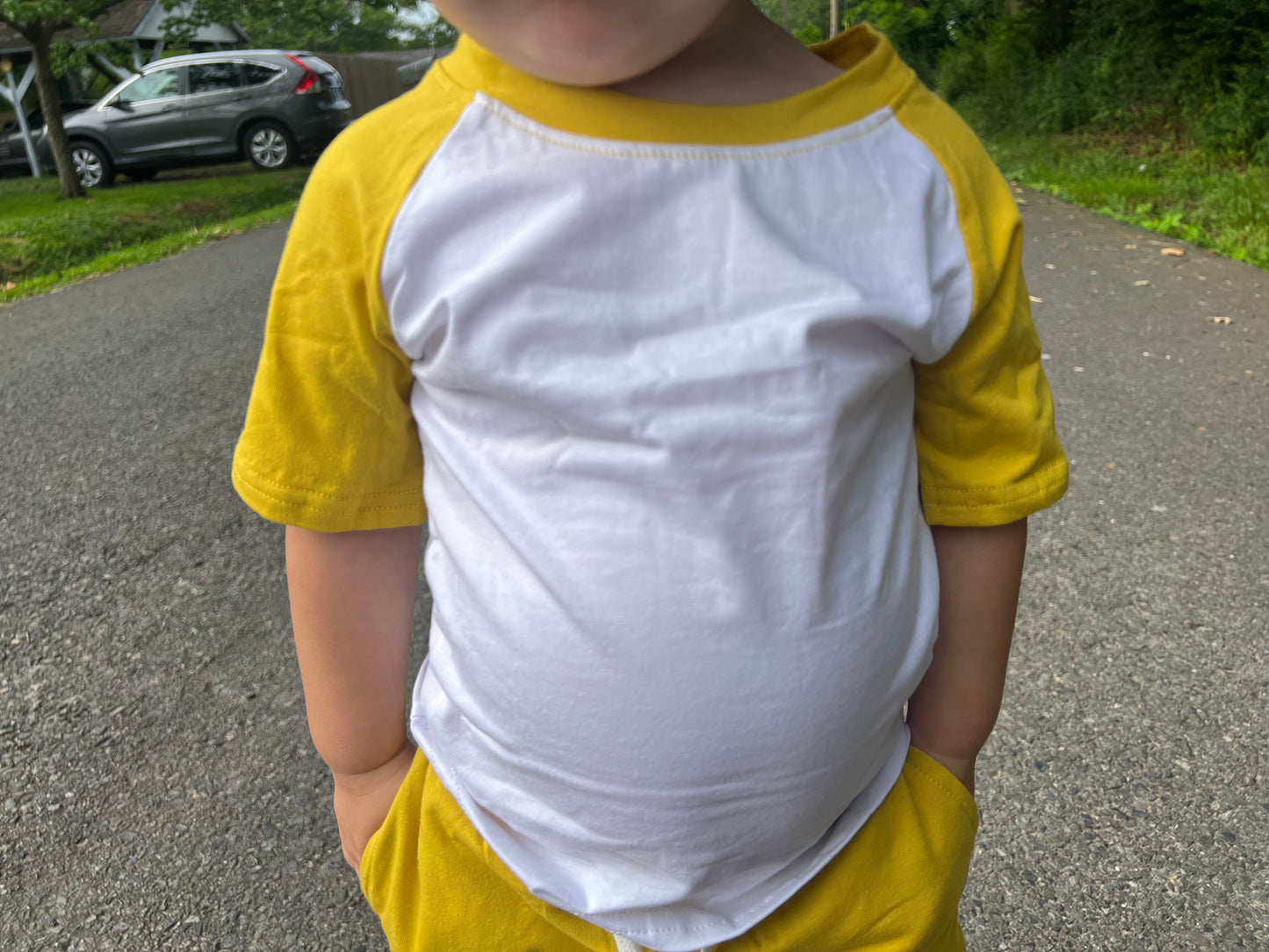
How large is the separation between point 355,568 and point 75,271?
7.58 metres

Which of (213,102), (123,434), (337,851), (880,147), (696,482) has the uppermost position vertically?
(880,147)

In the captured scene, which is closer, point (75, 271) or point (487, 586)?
point (487, 586)

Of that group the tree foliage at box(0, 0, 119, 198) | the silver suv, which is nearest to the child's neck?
the tree foliage at box(0, 0, 119, 198)

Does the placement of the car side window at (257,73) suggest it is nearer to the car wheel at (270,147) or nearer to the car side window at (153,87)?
the car wheel at (270,147)

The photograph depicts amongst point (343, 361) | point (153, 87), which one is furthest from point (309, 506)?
point (153, 87)

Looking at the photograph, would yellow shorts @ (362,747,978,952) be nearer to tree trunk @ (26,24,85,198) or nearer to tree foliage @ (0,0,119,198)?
tree foliage @ (0,0,119,198)

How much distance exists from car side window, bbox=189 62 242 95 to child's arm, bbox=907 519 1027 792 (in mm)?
14391

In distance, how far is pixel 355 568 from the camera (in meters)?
0.93

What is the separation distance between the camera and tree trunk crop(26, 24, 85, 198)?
10.2m

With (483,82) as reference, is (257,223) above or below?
below

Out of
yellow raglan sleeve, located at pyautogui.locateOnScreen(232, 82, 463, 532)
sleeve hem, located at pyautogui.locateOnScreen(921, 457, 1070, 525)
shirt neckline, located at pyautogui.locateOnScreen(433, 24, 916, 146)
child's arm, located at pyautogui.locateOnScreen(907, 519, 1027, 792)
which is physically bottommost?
child's arm, located at pyautogui.locateOnScreen(907, 519, 1027, 792)

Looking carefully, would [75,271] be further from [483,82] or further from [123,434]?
[483,82]

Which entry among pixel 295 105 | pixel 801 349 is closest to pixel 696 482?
pixel 801 349

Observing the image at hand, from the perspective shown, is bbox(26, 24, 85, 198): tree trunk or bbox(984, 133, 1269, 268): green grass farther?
bbox(26, 24, 85, 198): tree trunk
